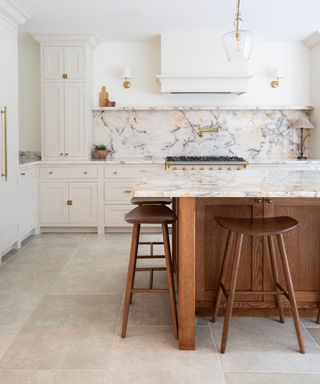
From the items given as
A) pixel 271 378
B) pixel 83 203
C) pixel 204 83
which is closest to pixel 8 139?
pixel 83 203

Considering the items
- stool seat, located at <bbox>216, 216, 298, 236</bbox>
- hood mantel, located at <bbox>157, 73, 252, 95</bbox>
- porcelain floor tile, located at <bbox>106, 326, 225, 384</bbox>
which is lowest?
porcelain floor tile, located at <bbox>106, 326, 225, 384</bbox>

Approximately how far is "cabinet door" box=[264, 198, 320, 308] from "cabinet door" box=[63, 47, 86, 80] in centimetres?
365

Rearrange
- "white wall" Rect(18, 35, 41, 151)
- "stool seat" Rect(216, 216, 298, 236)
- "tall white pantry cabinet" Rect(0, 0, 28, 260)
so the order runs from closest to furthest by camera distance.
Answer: "stool seat" Rect(216, 216, 298, 236), "tall white pantry cabinet" Rect(0, 0, 28, 260), "white wall" Rect(18, 35, 41, 151)

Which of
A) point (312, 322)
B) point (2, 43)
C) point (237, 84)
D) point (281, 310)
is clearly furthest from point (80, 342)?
point (237, 84)

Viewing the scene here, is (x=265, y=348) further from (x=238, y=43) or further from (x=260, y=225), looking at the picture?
(x=238, y=43)

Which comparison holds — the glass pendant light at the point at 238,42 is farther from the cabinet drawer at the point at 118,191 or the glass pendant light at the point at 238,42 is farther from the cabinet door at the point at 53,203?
the cabinet door at the point at 53,203

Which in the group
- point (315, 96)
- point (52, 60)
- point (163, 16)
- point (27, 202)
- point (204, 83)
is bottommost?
point (27, 202)

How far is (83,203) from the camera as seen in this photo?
18.1 ft

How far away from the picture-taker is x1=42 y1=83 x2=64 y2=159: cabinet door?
5539 millimetres

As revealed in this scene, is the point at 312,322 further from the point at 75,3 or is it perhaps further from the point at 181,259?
the point at 75,3

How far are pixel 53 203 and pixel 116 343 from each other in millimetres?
3297

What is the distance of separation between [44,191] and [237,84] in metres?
2.72

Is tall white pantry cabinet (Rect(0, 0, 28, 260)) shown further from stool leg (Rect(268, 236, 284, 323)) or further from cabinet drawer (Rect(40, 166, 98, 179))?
stool leg (Rect(268, 236, 284, 323))

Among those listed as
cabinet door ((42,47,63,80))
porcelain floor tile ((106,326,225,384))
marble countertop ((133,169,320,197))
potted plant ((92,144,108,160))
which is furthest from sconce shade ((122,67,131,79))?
porcelain floor tile ((106,326,225,384))
